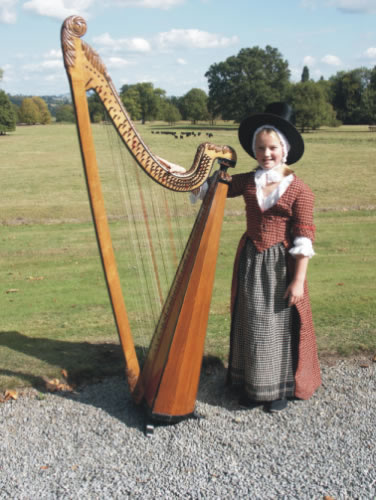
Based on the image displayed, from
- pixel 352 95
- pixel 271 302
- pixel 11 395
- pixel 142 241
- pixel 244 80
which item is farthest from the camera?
pixel 244 80

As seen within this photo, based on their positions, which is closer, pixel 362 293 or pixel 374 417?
pixel 374 417

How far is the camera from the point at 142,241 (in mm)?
7820

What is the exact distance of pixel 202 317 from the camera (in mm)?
3121

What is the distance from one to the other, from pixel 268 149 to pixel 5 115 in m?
39.0

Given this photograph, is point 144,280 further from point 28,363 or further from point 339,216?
point 339,216

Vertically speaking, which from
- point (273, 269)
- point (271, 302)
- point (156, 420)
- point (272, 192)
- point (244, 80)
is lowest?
point (156, 420)

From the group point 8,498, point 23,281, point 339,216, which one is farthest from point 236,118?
point 8,498

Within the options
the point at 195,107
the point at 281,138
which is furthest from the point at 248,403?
the point at 195,107

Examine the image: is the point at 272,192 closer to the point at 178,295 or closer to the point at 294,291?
the point at 294,291

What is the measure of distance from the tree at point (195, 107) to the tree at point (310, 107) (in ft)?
56.7

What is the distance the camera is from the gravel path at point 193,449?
2719mm

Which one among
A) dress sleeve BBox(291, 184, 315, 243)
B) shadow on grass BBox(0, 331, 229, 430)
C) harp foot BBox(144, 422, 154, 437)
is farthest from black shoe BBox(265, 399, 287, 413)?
dress sleeve BBox(291, 184, 315, 243)

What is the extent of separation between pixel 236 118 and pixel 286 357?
57.5 metres

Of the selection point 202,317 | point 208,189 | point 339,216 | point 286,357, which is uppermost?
point 208,189
